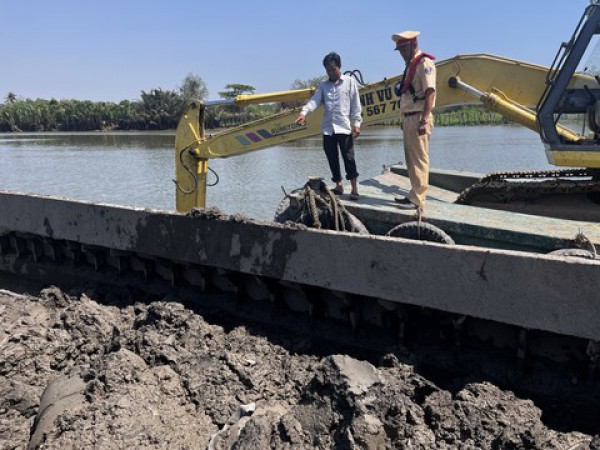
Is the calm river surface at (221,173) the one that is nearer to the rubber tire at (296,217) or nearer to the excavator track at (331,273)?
the rubber tire at (296,217)

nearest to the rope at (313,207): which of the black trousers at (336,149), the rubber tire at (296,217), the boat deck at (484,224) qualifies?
the rubber tire at (296,217)

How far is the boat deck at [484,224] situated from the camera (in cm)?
367

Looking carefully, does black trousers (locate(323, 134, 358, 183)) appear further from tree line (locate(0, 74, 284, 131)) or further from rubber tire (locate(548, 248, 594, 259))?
tree line (locate(0, 74, 284, 131))

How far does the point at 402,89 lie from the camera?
4.62 meters

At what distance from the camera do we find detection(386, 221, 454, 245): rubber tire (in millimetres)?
3727

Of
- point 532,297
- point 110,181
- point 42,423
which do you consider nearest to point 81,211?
point 42,423

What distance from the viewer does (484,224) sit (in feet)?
12.8

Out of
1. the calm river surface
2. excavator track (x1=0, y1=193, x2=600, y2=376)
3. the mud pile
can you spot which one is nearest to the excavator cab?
excavator track (x1=0, y1=193, x2=600, y2=376)

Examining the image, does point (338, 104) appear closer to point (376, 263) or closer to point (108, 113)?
point (376, 263)

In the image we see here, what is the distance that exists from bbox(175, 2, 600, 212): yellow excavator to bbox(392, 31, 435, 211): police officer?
1.07 meters

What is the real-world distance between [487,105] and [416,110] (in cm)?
137

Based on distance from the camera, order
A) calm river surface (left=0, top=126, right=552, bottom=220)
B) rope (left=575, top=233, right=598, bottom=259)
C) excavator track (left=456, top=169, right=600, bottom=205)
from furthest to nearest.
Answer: calm river surface (left=0, top=126, right=552, bottom=220), excavator track (left=456, top=169, right=600, bottom=205), rope (left=575, top=233, right=598, bottom=259)

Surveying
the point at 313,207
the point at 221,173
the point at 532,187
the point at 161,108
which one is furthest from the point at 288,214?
the point at 161,108

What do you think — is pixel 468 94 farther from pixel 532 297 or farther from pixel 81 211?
pixel 81 211
